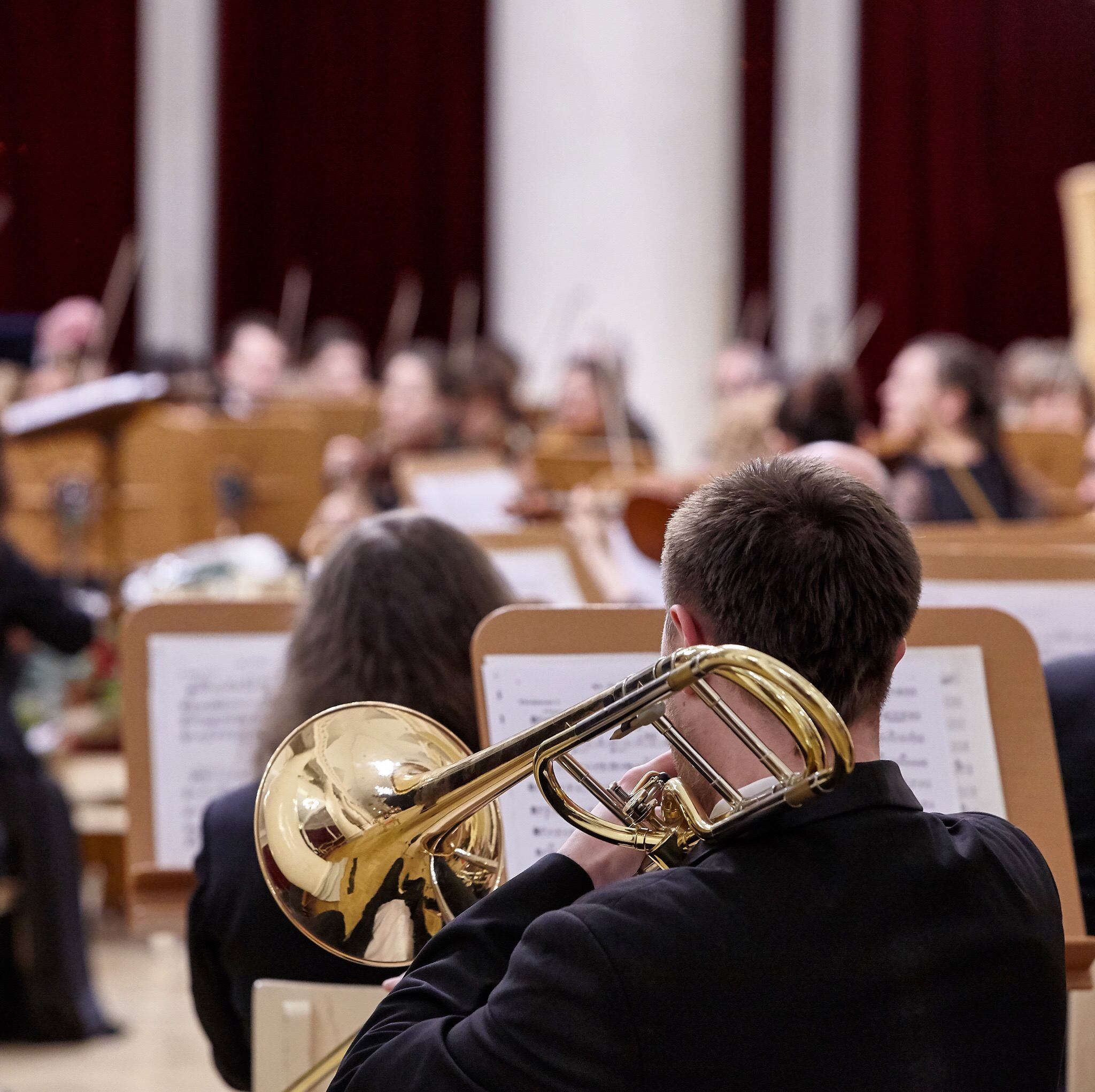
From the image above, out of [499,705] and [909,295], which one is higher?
[909,295]

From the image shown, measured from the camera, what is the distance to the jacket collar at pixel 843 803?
3.44 feet

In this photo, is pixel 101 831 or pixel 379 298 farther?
pixel 379 298

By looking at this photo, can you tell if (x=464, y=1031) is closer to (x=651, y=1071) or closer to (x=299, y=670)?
(x=651, y=1071)

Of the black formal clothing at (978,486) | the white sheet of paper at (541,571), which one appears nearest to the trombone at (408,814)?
the white sheet of paper at (541,571)

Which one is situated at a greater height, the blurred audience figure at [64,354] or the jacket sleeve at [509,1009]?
the blurred audience figure at [64,354]

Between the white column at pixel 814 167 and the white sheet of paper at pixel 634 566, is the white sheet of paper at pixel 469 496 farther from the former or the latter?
the white column at pixel 814 167

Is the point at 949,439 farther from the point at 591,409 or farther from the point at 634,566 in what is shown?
the point at 591,409

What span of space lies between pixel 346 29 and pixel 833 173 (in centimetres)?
304

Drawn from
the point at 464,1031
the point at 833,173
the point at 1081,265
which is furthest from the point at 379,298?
the point at 464,1031

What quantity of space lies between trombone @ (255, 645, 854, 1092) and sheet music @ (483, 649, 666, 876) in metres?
0.22

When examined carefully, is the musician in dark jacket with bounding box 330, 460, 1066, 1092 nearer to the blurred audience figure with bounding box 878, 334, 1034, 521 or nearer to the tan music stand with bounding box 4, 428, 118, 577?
the blurred audience figure with bounding box 878, 334, 1034, 521

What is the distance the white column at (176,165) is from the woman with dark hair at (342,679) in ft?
25.5

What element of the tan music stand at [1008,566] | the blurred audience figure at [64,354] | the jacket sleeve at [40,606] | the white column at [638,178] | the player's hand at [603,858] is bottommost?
the jacket sleeve at [40,606]

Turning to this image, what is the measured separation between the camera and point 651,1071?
100cm
